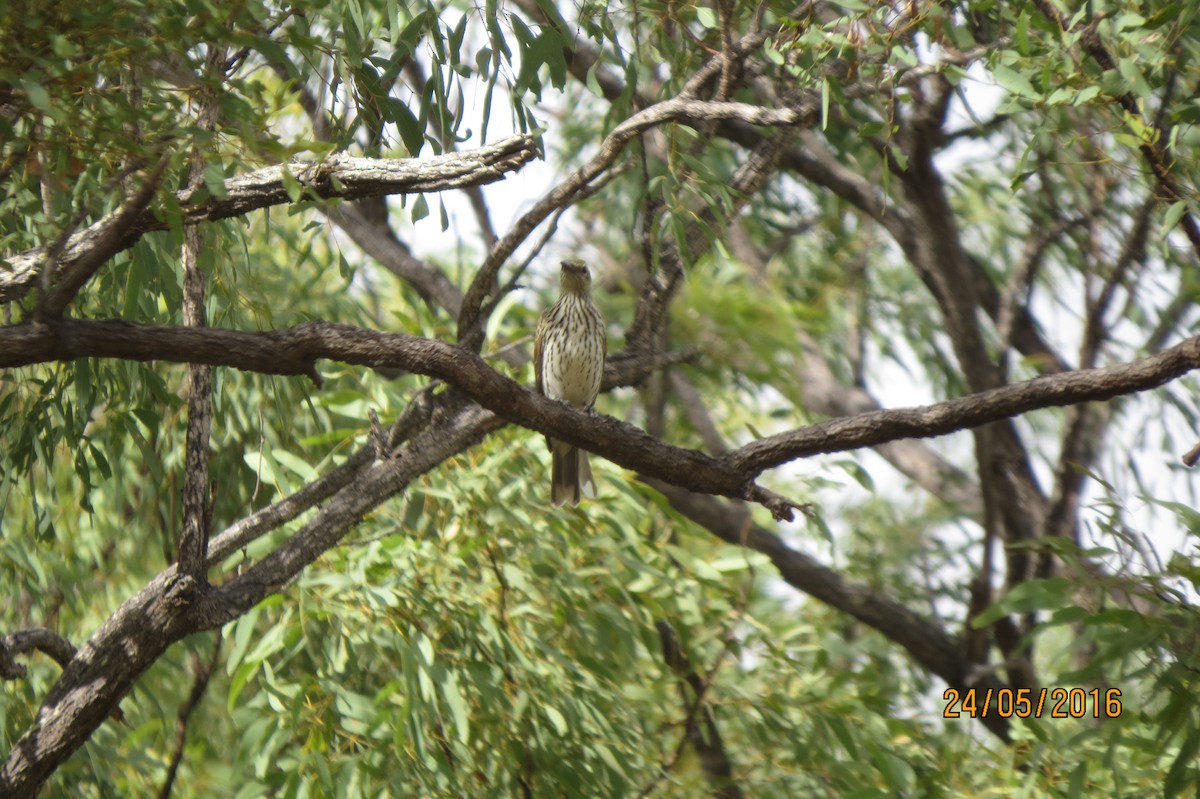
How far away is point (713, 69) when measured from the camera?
142 inches

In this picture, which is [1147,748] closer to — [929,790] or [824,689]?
[929,790]

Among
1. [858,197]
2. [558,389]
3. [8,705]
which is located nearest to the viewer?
[8,705]

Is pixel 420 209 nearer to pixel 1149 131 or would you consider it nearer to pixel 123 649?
pixel 123 649

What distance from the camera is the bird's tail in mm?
4512

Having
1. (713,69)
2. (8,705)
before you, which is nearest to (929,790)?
(713,69)

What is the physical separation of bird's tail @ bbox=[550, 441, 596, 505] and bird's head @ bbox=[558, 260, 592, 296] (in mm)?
907

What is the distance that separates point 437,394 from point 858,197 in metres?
2.84

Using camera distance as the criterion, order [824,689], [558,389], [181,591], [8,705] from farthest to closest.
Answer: [558,389], [824,689], [8,705], [181,591]

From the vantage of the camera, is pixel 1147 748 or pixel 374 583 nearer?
pixel 1147 748

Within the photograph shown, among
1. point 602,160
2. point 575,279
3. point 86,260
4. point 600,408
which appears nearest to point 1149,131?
point 602,160
